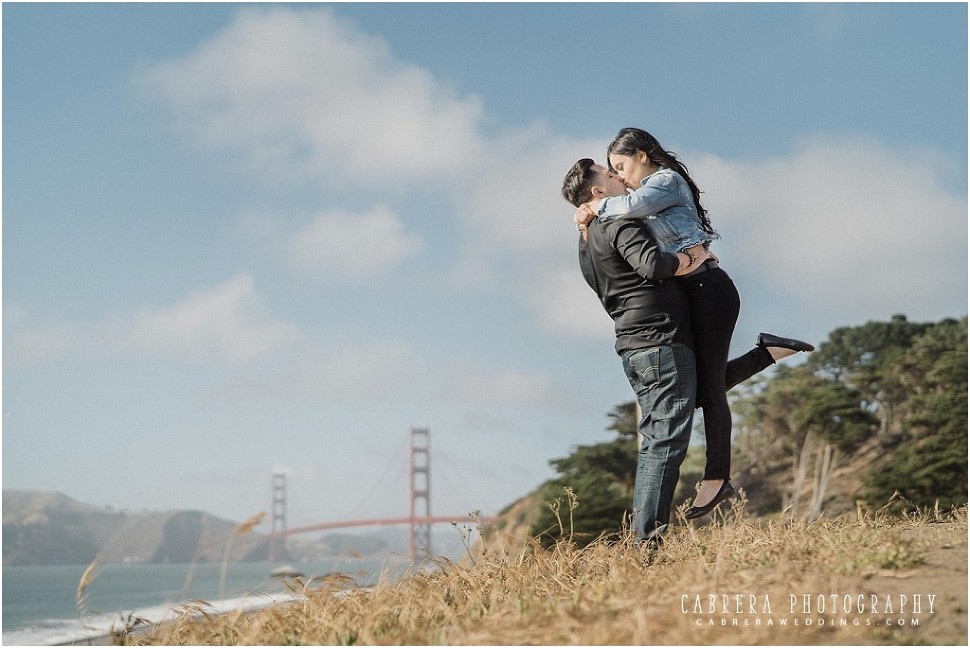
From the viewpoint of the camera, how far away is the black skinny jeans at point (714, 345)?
320cm

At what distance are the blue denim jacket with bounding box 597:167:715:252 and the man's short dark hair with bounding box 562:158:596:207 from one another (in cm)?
18

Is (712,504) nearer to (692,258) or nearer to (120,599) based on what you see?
(692,258)

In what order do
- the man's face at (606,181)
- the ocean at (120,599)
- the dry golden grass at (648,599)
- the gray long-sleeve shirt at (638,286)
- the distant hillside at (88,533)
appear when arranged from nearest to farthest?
the dry golden grass at (648,599)
the ocean at (120,599)
the gray long-sleeve shirt at (638,286)
the man's face at (606,181)
the distant hillside at (88,533)

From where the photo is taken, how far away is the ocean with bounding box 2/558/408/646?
9.56 feet

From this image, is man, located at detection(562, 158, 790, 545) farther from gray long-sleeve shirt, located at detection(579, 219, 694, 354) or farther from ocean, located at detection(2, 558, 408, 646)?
ocean, located at detection(2, 558, 408, 646)

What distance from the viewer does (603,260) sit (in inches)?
129

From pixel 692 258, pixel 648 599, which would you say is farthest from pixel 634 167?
pixel 648 599

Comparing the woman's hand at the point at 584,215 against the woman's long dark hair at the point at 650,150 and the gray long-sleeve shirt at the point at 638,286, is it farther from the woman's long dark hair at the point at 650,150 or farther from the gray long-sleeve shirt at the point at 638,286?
the woman's long dark hair at the point at 650,150

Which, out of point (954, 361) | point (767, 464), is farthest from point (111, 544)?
point (954, 361)

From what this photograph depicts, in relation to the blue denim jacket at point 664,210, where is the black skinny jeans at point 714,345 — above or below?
below

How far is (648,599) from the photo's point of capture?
2.29 m

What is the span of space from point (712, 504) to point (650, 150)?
4.23ft

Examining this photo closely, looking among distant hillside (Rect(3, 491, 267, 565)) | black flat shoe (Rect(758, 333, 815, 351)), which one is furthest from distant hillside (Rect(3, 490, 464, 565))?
black flat shoe (Rect(758, 333, 815, 351))

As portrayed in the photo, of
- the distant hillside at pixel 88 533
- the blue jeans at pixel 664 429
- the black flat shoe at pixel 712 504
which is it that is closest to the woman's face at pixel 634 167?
the blue jeans at pixel 664 429
